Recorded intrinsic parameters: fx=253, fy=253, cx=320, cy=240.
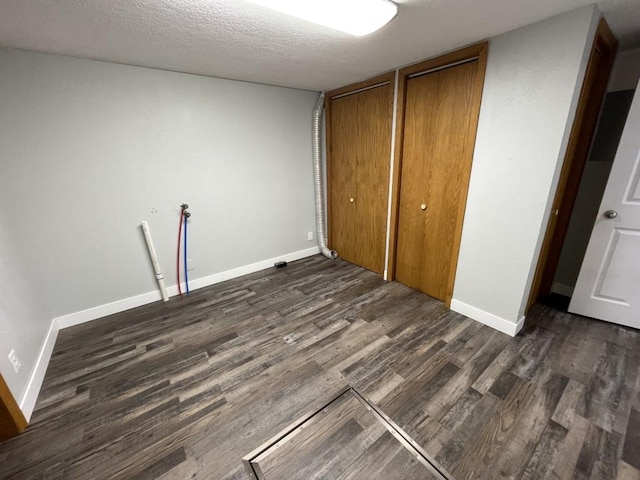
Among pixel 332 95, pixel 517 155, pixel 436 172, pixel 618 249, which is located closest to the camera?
pixel 517 155

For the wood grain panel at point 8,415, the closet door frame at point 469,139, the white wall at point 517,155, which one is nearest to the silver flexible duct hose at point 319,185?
the closet door frame at point 469,139

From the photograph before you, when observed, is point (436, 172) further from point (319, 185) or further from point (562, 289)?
point (562, 289)

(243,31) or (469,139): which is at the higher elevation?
(243,31)

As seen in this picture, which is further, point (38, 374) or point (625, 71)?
point (625, 71)

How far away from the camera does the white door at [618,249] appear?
1.86 meters

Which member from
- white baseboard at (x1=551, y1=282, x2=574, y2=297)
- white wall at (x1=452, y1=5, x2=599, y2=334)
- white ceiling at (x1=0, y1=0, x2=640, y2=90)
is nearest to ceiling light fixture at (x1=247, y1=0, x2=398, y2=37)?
white ceiling at (x1=0, y1=0, x2=640, y2=90)

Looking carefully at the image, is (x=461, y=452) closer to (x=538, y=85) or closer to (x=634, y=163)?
(x=538, y=85)

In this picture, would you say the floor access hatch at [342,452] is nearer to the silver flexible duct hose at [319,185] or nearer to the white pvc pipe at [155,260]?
the white pvc pipe at [155,260]

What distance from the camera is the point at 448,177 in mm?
2273

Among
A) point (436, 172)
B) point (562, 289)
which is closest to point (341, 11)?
point (436, 172)

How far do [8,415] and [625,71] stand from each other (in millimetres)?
4766

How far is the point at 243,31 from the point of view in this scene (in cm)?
162

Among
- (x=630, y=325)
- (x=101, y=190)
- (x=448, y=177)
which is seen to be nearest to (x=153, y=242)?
(x=101, y=190)

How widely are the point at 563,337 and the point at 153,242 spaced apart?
3795 mm
